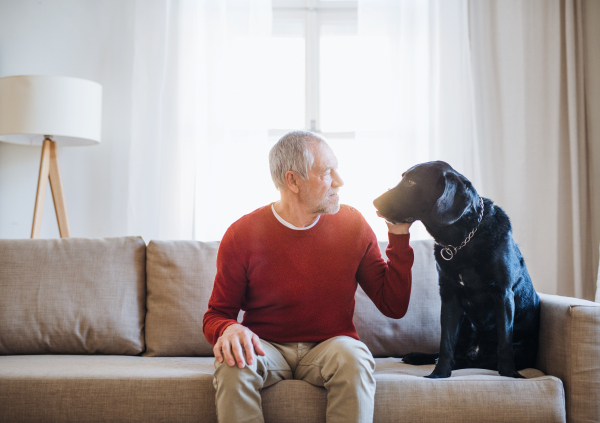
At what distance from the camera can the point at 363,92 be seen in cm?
273

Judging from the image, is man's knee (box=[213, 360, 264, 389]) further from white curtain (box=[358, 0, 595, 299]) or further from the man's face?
white curtain (box=[358, 0, 595, 299])

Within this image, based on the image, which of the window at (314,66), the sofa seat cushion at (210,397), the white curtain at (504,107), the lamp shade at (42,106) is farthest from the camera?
the window at (314,66)

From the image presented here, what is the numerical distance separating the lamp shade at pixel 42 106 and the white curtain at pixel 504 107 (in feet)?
5.03

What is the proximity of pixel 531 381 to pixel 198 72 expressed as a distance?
7.32 ft

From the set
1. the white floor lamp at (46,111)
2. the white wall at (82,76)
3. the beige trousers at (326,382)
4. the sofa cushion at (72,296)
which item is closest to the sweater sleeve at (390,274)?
the beige trousers at (326,382)

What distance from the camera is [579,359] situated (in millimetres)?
1339

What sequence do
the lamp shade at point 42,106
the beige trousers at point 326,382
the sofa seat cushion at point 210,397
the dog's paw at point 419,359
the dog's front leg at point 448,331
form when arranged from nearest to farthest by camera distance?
the beige trousers at point 326,382 → the sofa seat cushion at point 210,397 → the dog's front leg at point 448,331 → the dog's paw at point 419,359 → the lamp shade at point 42,106

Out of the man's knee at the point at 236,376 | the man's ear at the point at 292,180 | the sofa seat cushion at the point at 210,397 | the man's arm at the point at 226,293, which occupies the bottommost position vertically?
the sofa seat cushion at the point at 210,397

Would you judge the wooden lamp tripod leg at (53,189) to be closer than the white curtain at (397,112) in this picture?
Yes

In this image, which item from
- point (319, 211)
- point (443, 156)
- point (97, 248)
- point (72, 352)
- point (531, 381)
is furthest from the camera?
point (443, 156)

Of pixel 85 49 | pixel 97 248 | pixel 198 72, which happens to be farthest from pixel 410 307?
pixel 85 49

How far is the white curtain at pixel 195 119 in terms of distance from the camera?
2.65m

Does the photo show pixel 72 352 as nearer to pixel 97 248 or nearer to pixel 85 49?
pixel 97 248

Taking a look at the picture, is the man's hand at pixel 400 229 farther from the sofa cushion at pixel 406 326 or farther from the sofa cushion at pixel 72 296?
Result: the sofa cushion at pixel 72 296
